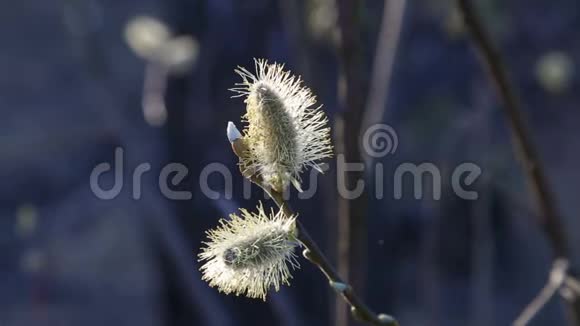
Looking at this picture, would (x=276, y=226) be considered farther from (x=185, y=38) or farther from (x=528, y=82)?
(x=528, y=82)

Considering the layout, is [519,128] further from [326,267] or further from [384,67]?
[326,267]

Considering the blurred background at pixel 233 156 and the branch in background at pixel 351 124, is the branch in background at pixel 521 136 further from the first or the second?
the blurred background at pixel 233 156

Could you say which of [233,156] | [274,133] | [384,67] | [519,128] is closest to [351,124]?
[519,128]

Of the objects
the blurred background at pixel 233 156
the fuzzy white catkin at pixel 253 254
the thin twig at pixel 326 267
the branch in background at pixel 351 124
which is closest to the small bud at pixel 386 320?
the thin twig at pixel 326 267

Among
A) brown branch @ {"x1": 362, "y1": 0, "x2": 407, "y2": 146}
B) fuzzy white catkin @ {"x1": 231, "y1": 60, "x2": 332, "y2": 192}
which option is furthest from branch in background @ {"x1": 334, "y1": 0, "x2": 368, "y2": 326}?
fuzzy white catkin @ {"x1": 231, "y1": 60, "x2": 332, "y2": 192}

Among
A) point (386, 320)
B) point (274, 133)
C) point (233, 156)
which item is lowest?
point (386, 320)

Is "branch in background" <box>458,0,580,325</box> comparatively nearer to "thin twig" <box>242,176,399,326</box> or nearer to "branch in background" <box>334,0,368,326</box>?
"branch in background" <box>334,0,368,326</box>
